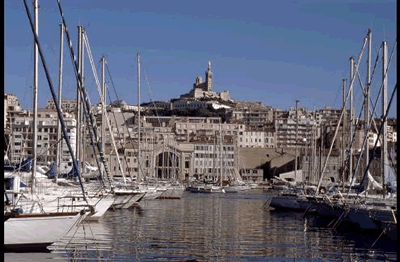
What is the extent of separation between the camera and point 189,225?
97.6ft

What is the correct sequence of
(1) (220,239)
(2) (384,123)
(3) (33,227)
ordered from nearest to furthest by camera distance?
1. (3) (33,227)
2. (1) (220,239)
3. (2) (384,123)

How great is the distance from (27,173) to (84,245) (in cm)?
951

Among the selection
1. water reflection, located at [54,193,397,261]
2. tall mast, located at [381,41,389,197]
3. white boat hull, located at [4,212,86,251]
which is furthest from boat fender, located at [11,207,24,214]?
tall mast, located at [381,41,389,197]

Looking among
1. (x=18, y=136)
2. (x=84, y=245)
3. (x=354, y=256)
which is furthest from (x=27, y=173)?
(x=18, y=136)

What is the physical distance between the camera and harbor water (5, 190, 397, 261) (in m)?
19.4

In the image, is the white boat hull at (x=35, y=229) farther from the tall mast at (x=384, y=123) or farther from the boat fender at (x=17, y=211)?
the tall mast at (x=384, y=123)

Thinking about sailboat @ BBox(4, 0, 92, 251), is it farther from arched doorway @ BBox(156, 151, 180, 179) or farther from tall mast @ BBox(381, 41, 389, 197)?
arched doorway @ BBox(156, 151, 180, 179)

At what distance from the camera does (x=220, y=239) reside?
79.3ft

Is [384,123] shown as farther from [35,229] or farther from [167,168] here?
[167,168]

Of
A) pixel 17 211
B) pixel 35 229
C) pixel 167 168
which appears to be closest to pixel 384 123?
pixel 35 229

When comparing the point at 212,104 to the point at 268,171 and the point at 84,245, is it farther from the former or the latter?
the point at 84,245

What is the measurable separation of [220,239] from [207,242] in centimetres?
116

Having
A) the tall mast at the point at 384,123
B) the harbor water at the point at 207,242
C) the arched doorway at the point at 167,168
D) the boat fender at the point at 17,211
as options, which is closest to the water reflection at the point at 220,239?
the harbor water at the point at 207,242

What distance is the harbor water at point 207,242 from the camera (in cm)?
1942
